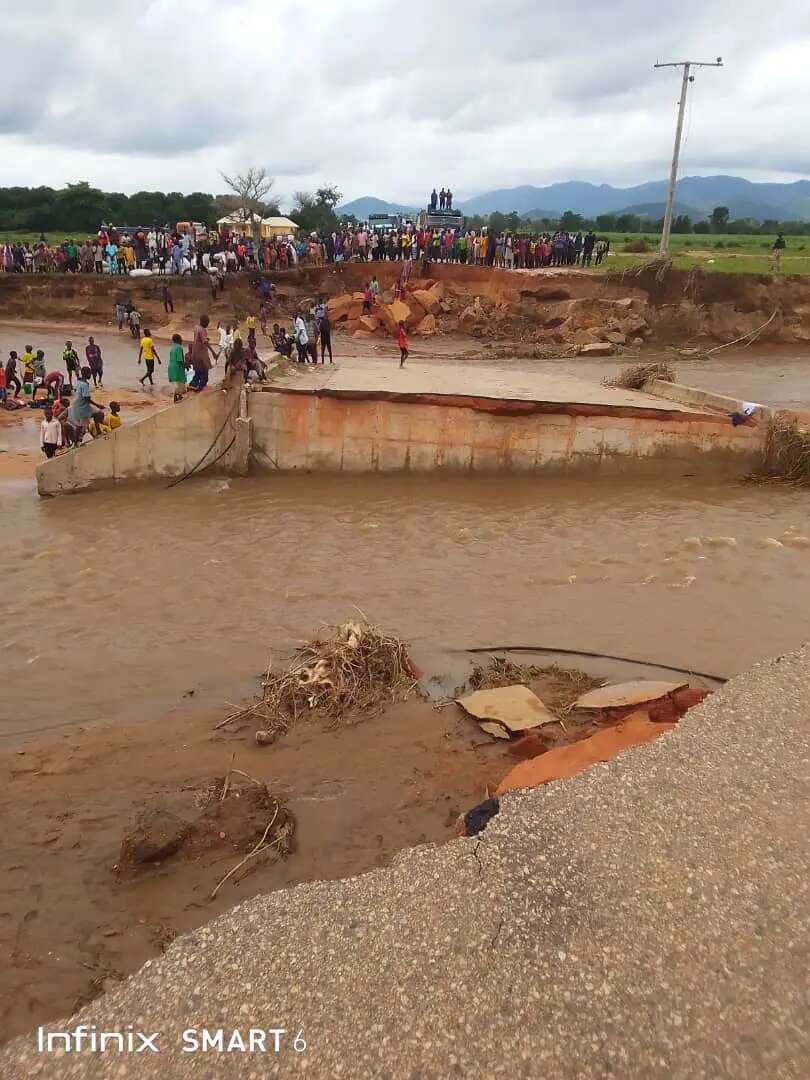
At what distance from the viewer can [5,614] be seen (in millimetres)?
8398

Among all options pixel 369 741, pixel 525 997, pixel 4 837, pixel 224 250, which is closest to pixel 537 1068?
pixel 525 997

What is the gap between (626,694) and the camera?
21.0 feet

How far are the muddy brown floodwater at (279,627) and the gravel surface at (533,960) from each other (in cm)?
57

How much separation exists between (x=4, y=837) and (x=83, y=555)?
576 centimetres

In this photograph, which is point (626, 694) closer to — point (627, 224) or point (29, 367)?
point (29, 367)

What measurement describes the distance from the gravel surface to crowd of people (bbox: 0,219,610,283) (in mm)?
26651

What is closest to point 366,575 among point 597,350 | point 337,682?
point 337,682

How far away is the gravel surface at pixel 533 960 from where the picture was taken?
314cm

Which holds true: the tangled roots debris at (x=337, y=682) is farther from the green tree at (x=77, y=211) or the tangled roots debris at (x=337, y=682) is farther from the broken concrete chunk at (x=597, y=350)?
the green tree at (x=77, y=211)

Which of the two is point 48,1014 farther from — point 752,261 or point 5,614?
point 752,261

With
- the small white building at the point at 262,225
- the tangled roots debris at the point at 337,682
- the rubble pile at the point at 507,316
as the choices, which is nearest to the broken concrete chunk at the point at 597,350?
the rubble pile at the point at 507,316

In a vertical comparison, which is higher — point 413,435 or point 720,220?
point 720,220

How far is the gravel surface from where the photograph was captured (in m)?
3.14

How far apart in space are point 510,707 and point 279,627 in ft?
9.74
